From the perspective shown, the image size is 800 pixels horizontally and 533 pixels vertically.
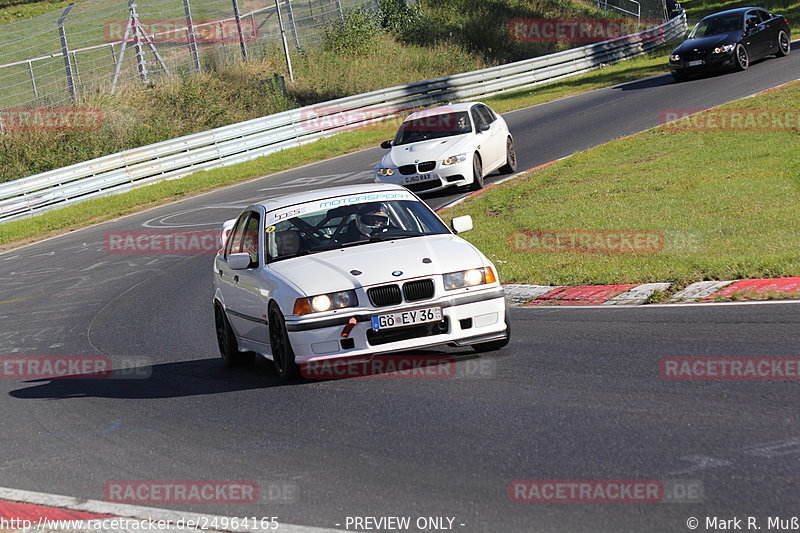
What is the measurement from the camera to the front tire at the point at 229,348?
964cm

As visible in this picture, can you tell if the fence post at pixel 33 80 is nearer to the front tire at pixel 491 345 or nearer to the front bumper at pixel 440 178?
the front bumper at pixel 440 178

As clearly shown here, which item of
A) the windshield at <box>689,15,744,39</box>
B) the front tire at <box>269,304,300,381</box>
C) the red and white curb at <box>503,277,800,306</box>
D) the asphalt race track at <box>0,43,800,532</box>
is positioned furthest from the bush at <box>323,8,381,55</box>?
the front tire at <box>269,304,300,381</box>

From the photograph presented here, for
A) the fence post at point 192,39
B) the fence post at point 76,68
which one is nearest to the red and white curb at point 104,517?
the fence post at point 76,68

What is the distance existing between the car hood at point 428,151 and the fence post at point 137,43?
16.0m

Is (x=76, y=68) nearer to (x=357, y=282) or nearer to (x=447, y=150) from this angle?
(x=447, y=150)

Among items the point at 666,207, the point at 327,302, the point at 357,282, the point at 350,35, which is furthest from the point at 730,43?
the point at 327,302

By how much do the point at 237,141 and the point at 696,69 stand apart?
42.6ft

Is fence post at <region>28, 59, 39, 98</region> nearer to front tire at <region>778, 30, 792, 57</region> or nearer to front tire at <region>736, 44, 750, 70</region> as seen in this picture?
front tire at <region>736, 44, 750, 70</region>

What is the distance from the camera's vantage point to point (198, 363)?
33.7ft

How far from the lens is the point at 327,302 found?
25.6 feet

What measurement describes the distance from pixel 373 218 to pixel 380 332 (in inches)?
62.3

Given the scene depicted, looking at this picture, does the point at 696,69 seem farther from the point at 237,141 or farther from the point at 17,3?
the point at 17,3

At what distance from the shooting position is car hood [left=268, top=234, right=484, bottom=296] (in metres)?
7.84

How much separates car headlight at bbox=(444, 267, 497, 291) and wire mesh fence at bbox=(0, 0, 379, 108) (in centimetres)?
2462
